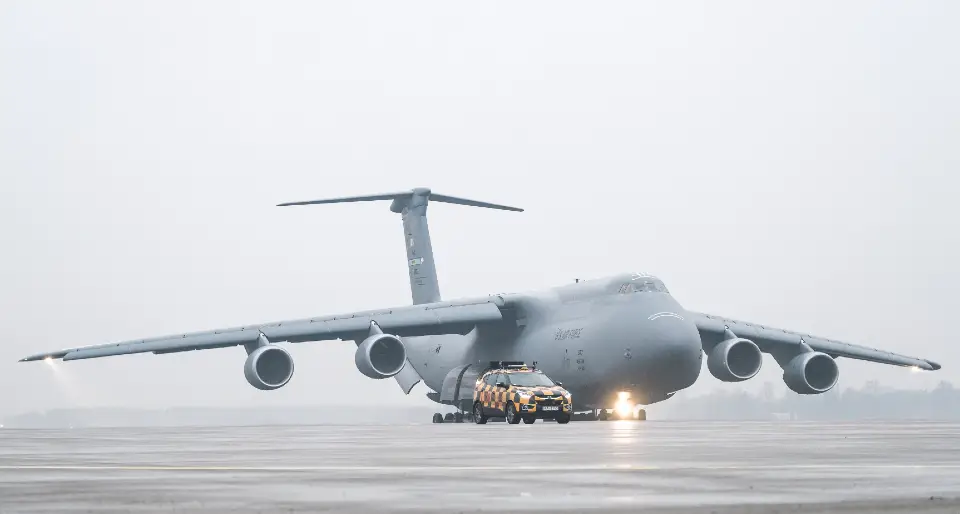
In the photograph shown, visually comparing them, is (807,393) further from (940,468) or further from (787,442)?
(940,468)

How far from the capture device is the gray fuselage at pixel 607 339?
131 feet

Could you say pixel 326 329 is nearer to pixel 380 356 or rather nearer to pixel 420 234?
pixel 380 356

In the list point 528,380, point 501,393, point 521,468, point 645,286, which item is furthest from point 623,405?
point 521,468

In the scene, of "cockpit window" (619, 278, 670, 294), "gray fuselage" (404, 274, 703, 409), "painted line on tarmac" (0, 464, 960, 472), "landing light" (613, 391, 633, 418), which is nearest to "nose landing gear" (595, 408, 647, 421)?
"landing light" (613, 391, 633, 418)

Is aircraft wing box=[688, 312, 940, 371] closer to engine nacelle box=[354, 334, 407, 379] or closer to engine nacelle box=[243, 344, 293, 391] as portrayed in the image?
engine nacelle box=[354, 334, 407, 379]

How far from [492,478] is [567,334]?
1215 inches

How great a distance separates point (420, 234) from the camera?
57000 millimetres

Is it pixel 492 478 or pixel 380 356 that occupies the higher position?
pixel 492 478

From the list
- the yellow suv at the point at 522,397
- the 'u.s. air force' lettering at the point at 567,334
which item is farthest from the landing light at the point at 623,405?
the yellow suv at the point at 522,397

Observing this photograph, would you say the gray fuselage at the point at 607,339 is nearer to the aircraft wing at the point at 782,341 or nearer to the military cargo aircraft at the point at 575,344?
the military cargo aircraft at the point at 575,344

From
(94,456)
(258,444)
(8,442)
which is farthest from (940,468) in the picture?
(8,442)

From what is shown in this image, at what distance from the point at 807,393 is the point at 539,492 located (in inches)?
1481

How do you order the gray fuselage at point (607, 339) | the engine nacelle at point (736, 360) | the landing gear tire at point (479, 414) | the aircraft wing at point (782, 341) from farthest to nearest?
the aircraft wing at point (782, 341) < the engine nacelle at point (736, 360) < the gray fuselage at point (607, 339) < the landing gear tire at point (479, 414)

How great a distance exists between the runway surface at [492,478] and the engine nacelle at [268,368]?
22.0 m
